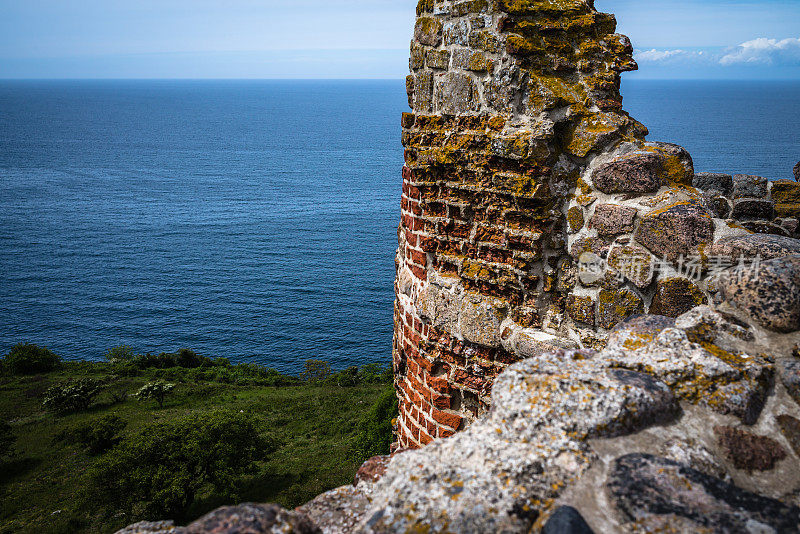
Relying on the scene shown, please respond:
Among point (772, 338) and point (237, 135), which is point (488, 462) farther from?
point (237, 135)

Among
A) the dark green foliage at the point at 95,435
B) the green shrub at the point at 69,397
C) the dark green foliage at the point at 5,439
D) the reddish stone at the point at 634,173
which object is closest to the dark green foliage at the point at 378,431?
the dark green foliage at the point at 95,435

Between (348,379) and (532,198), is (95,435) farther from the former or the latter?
(532,198)

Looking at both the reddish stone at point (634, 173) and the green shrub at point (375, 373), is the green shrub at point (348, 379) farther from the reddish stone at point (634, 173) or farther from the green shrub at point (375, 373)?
the reddish stone at point (634, 173)

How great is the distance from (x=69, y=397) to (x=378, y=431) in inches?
923

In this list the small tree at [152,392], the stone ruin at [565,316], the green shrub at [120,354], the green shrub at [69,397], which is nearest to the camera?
the stone ruin at [565,316]

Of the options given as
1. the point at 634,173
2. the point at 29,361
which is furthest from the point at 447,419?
the point at 29,361

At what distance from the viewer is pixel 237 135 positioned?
16650 centimetres

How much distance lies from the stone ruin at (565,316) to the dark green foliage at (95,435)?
103 feet

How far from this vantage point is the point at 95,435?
30.0 metres

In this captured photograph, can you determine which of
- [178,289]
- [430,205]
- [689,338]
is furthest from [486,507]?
[178,289]

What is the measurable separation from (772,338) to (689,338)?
41cm

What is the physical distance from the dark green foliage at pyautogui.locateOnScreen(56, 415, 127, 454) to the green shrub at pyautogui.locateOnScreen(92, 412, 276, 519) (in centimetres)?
560

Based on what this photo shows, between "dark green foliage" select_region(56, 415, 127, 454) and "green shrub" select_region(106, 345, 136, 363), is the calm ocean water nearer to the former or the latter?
"green shrub" select_region(106, 345, 136, 363)

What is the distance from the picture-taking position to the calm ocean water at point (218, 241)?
54.2 metres
